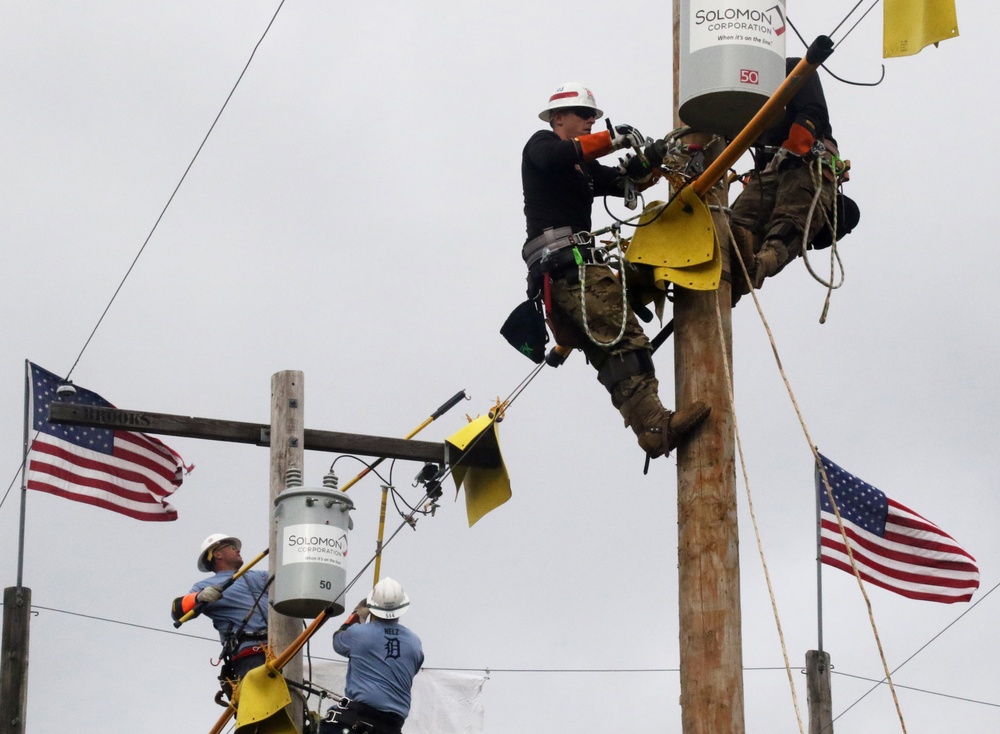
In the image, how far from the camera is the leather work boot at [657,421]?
7.86 meters

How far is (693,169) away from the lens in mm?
8398

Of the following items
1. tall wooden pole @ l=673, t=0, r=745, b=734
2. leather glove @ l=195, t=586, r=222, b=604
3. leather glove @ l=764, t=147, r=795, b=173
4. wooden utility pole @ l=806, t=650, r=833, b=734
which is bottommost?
tall wooden pole @ l=673, t=0, r=745, b=734

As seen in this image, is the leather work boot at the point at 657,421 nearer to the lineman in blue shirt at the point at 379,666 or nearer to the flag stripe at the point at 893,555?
the lineman in blue shirt at the point at 379,666

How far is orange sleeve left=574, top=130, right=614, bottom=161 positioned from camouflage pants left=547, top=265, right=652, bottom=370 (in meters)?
0.50

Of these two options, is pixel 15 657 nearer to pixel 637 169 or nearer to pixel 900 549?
pixel 637 169

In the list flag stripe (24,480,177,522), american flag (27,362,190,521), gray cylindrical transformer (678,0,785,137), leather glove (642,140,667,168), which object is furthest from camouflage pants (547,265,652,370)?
flag stripe (24,480,177,522)

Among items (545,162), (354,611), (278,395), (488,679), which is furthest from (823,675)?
(545,162)

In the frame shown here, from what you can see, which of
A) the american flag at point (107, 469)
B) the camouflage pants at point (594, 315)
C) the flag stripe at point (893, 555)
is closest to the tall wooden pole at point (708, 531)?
the camouflage pants at point (594, 315)

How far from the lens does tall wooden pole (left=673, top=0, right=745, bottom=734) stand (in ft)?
24.3

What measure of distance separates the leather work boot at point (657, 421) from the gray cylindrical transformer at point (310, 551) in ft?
6.99

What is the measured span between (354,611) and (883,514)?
13.6ft

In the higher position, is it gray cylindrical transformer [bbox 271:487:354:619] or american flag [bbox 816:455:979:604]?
american flag [bbox 816:455:979:604]

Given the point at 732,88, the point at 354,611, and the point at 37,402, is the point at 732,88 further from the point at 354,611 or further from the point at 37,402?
the point at 37,402

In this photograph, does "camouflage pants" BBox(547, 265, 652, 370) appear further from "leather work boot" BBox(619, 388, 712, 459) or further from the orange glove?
the orange glove
